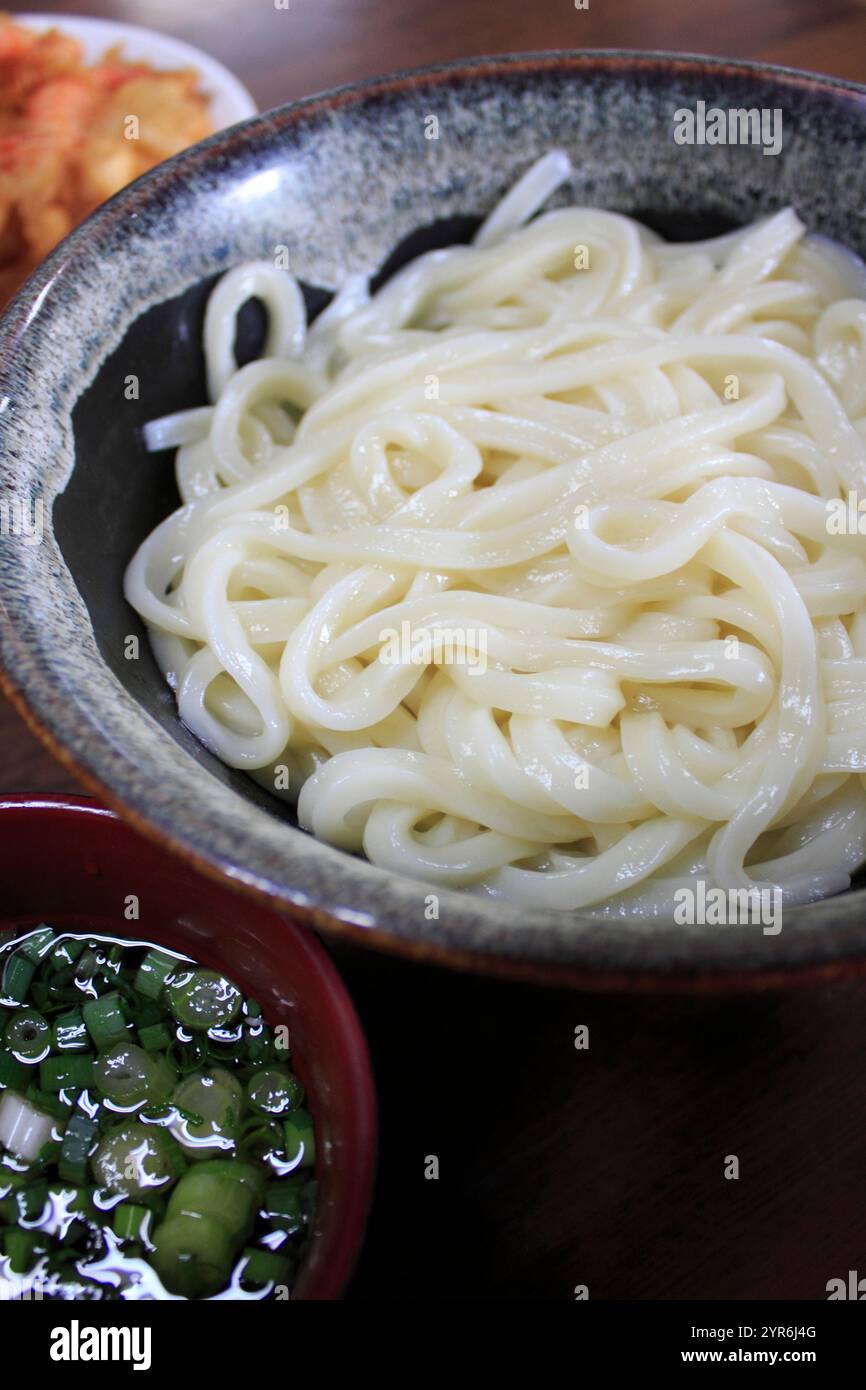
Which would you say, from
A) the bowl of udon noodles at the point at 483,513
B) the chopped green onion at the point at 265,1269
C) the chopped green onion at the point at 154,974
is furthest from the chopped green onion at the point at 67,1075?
the bowl of udon noodles at the point at 483,513

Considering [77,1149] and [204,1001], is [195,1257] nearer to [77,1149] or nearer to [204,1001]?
[77,1149]

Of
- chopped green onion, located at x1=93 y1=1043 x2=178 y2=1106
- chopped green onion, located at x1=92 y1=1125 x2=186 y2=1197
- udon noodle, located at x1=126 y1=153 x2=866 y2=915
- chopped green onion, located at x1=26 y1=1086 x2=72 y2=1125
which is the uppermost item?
udon noodle, located at x1=126 y1=153 x2=866 y2=915

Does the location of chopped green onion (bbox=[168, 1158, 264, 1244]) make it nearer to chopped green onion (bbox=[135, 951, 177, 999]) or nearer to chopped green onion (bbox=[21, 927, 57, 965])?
chopped green onion (bbox=[135, 951, 177, 999])

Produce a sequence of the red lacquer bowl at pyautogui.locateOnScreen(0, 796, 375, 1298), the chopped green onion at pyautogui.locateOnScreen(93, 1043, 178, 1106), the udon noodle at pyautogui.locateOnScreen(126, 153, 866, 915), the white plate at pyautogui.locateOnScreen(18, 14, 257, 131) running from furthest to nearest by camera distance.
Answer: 1. the white plate at pyautogui.locateOnScreen(18, 14, 257, 131)
2. the udon noodle at pyautogui.locateOnScreen(126, 153, 866, 915)
3. the chopped green onion at pyautogui.locateOnScreen(93, 1043, 178, 1106)
4. the red lacquer bowl at pyautogui.locateOnScreen(0, 796, 375, 1298)

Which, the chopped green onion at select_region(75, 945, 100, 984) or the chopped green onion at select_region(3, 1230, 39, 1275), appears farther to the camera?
the chopped green onion at select_region(75, 945, 100, 984)

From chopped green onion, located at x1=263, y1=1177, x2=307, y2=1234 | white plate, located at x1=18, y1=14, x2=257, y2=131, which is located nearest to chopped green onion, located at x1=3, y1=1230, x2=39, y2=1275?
chopped green onion, located at x1=263, y1=1177, x2=307, y2=1234
